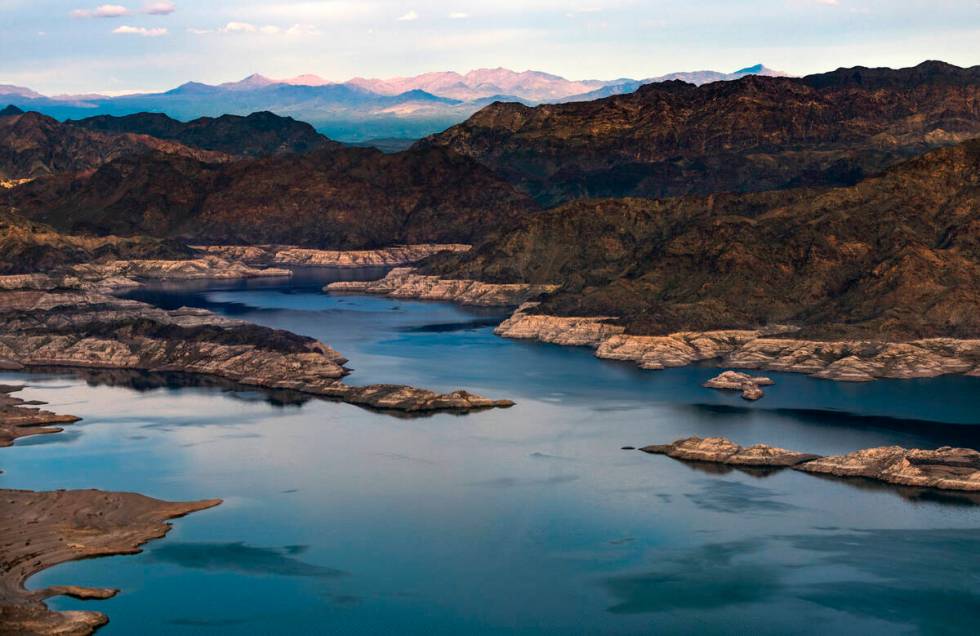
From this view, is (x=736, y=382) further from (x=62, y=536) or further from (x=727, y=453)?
(x=62, y=536)

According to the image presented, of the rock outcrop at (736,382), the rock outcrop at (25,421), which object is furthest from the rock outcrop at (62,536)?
the rock outcrop at (736,382)

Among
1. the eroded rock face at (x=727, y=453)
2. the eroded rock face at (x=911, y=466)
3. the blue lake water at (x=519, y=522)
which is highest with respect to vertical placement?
the eroded rock face at (x=911, y=466)

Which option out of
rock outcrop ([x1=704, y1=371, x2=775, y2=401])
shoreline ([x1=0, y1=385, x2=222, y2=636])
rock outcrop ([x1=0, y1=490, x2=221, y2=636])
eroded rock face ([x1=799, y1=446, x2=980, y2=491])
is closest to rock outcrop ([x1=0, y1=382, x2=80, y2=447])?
shoreline ([x1=0, y1=385, x2=222, y2=636])

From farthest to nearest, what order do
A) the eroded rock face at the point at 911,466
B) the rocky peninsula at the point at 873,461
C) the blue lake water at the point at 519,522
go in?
the rocky peninsula at the point at 873,461 < the eroded rock face at the point at 911,466 < the blue lake water at the point at 519,522

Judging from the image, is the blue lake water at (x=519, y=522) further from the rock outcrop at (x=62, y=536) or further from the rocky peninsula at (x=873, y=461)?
the rocky peninsula at (x=873, y=461)

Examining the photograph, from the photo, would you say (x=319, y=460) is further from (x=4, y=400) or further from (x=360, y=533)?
(x=4, y=400)

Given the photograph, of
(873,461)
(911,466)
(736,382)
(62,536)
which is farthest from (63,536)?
(736,382)

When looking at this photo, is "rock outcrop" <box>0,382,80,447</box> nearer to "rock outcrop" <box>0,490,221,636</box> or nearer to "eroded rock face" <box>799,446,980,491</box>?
"rock outcrop" <box>0,490,221,636</box>
